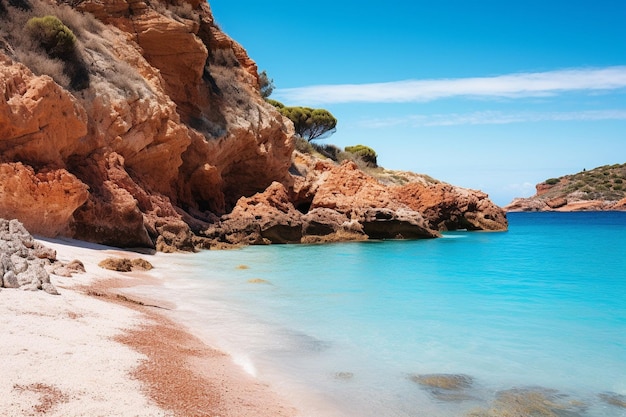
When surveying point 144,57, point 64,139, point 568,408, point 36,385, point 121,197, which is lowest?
point 568,408

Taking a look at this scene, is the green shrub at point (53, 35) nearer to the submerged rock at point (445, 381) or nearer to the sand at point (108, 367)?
the sand at point (108, 367)

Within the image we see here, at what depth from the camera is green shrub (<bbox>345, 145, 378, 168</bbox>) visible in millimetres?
58031

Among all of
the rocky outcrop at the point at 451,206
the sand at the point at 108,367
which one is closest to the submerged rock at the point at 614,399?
the sand at the point at 108,367

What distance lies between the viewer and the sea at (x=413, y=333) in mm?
5367

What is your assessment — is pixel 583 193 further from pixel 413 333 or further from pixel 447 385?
pixel 447 385

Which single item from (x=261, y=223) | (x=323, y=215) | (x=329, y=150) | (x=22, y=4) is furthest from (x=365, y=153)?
(x=22, y=4)

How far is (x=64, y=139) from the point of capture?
14.5 m

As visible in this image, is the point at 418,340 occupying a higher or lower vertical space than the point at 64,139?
lower

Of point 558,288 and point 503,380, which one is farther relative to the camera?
point 558,288

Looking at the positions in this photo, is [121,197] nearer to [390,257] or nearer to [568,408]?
[390,257]

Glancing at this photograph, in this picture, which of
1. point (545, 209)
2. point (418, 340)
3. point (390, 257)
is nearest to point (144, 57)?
point (390, 257)

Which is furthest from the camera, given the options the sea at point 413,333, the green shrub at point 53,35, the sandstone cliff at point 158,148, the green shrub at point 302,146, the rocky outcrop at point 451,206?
the green shrub at point 302,146

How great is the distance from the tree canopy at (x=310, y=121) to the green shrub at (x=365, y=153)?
4575mm

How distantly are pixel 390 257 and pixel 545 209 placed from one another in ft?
309
